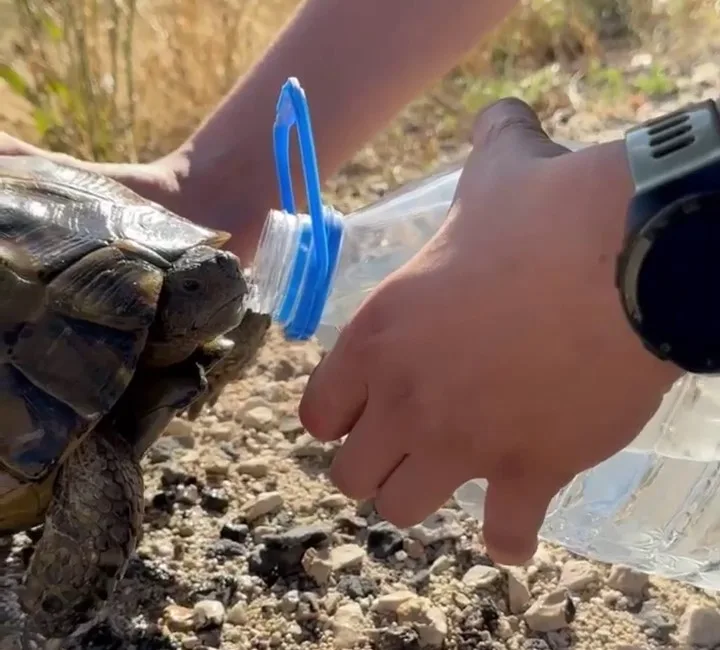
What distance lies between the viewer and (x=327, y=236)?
40.3 inches

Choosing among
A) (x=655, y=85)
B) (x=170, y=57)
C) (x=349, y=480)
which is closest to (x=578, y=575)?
(x=349, y=480)

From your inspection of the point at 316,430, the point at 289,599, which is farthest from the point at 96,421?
the point at 289,599

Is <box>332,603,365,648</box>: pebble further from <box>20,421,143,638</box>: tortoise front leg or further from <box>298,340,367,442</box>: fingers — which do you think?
<box>298,340,367,442</box>: fingers

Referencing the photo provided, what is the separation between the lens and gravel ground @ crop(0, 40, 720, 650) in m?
1.31

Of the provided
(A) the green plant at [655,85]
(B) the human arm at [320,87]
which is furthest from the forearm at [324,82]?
(A) the green plant at [655,85]

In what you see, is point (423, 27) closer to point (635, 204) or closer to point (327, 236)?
point (327, 236)

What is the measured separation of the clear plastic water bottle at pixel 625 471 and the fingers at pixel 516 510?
1.13 feet

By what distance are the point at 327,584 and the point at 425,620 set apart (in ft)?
0.47

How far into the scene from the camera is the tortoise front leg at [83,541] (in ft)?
3.68

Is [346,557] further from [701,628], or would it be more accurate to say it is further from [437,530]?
[701,628]

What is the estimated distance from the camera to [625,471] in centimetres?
166

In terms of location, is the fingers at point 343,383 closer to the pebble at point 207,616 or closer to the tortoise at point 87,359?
the tortoise at point 87,359

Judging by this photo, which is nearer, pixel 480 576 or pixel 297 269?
pixel 297 269

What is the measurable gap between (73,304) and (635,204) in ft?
1.98
